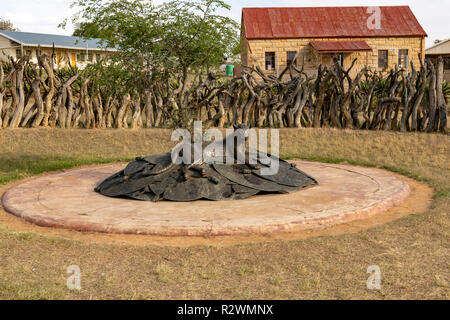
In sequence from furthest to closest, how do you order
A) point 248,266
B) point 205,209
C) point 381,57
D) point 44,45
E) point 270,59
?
point 44,45, point 381,57, point 270,59, point 205,209, point 248,266

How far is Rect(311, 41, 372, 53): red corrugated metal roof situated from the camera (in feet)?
76.6

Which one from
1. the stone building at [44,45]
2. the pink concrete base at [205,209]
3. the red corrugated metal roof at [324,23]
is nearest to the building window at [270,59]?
the red corrugated metal roof at [324,23]

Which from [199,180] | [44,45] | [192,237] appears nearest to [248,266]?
[192,237]

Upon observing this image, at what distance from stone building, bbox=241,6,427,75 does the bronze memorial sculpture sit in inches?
727

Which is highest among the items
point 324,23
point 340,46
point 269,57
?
point 324,23

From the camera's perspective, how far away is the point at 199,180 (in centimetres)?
534

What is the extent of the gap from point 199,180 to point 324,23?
22.2 m

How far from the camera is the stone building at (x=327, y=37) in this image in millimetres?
24078

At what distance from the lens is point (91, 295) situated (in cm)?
291

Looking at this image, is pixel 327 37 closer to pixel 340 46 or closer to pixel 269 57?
pixel 340 46

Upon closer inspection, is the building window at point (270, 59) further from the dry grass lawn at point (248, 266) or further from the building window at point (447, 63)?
the dry grass lawn at point (248, 266)

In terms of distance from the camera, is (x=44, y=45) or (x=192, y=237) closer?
(x=192, y=237)
